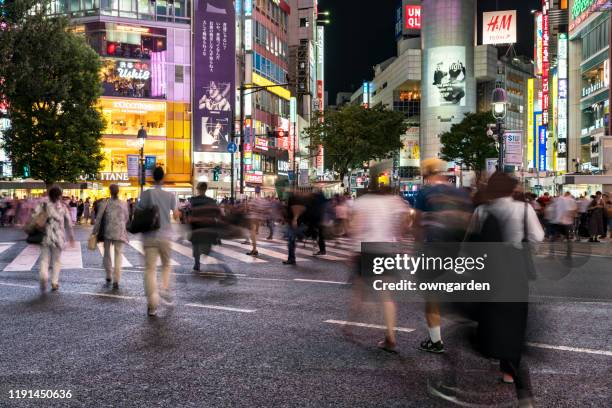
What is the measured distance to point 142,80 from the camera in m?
56.8

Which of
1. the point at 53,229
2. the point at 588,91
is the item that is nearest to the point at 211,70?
the point at 588,91

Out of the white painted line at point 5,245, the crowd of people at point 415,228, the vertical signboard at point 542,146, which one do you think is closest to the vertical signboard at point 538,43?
the vertical signboard at point 542,146

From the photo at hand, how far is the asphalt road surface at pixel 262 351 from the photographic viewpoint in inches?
194

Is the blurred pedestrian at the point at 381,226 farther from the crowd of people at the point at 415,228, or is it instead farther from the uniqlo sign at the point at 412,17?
the uniqlo sign at the point at 412,17

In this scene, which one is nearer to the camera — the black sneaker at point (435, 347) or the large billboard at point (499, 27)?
the black sneaker at point (435, 347)

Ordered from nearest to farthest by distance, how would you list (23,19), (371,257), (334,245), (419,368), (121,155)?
(419,368) → (371,257) → (334,245) → (23,19) → (121,155)

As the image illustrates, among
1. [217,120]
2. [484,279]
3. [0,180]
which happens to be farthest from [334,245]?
[217,120]

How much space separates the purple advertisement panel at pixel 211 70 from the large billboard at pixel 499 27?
67577 mm

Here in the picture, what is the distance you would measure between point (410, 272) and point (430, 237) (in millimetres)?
415

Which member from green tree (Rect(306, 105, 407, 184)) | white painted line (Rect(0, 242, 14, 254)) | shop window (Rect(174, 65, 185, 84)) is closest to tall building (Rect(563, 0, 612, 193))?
green tree (Rect(306, 105, 407, 184))

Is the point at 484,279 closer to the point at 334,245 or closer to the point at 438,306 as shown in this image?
the point at 438,306

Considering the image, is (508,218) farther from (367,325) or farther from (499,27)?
(499,27)

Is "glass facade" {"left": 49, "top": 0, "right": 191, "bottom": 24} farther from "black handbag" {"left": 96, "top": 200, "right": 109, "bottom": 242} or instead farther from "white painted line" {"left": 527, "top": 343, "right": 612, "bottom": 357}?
"white painted line" {"left": 527, "top": 343, "right": 612, "bottom": 357}

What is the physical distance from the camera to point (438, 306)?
584 cm
